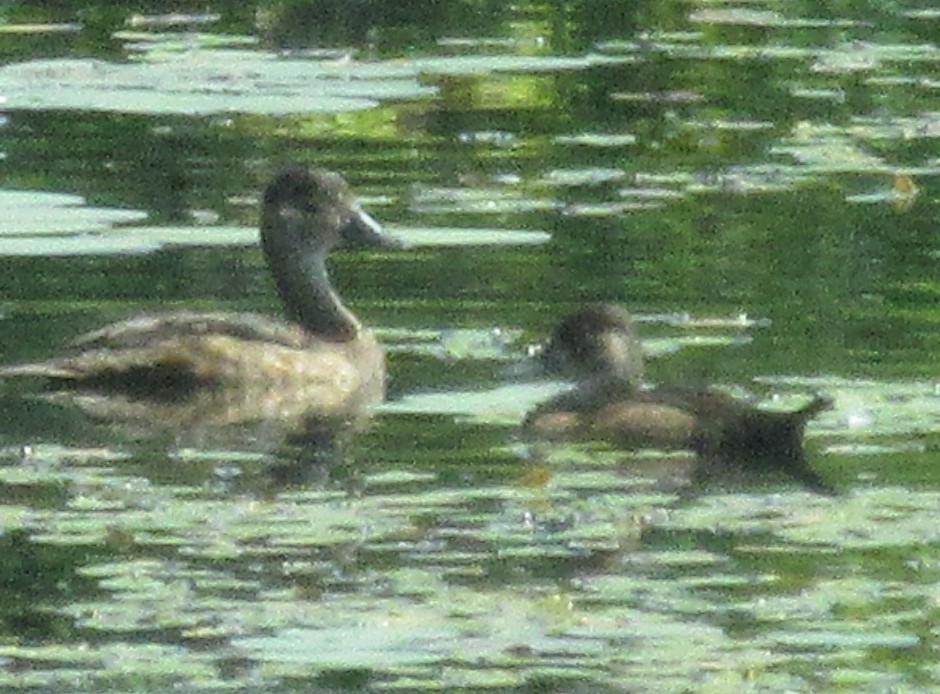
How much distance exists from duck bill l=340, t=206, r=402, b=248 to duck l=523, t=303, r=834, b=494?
121 cm

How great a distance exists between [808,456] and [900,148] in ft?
19.5

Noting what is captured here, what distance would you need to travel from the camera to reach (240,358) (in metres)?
13.2

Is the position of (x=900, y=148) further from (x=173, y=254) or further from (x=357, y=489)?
(x=357, y=489)

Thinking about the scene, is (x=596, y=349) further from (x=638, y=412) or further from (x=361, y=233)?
(x=361, y=233)

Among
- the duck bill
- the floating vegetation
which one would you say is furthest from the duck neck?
the floating vegetation

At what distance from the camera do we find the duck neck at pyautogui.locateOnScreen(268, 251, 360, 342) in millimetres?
13984

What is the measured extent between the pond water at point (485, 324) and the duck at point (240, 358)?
15cm

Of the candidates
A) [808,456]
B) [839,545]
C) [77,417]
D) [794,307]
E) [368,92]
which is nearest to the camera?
[839,545]

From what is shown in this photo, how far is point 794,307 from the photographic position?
14.1 metres

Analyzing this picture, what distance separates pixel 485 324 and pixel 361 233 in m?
0.82

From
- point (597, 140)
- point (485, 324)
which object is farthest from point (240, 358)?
point (597, 140)

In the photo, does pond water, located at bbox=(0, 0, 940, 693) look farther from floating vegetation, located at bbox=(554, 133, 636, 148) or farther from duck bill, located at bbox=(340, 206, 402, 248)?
duck bill, located at bbox=(340, 206, 402, 248)

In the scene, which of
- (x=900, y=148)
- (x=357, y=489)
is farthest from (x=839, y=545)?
(x=900, y=148)

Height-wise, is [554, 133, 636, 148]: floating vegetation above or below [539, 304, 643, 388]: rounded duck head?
below
